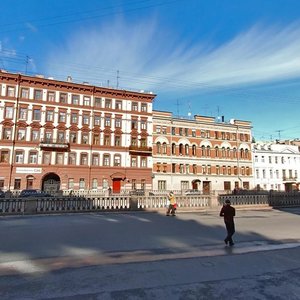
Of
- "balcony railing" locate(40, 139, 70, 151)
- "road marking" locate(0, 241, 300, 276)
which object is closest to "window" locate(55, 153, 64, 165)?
"balcony railing" locate(40, 139, 70, 151)

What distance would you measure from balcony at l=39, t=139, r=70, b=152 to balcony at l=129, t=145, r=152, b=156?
1044cm

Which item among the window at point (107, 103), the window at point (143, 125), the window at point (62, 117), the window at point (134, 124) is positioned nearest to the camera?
the window at point (62, 117)

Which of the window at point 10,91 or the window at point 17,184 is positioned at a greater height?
the window at point 10,91

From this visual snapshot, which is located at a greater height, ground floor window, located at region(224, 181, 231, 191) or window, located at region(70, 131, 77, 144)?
window, located at region(70, 131, 77, 144)

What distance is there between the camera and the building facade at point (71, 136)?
42531 mm

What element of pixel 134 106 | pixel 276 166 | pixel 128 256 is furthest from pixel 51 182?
pixel 276 166

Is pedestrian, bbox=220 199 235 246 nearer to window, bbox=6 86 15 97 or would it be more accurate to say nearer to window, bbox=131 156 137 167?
window, bbox=131 156 137 167

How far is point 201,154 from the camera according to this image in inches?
2133

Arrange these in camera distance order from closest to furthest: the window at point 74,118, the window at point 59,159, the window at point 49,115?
the window at point 59,159, the window at point 49,115, the window at point 74,118

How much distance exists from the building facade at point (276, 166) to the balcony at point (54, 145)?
123 ft

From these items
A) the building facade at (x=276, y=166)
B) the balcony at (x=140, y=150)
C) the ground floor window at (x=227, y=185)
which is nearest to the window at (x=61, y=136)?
the balcony at (x=140, y=150)

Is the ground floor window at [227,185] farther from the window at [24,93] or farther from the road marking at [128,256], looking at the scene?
the road marking at [128,256]

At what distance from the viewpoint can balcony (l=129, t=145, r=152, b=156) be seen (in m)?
48.8

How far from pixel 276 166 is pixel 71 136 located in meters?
42.5
